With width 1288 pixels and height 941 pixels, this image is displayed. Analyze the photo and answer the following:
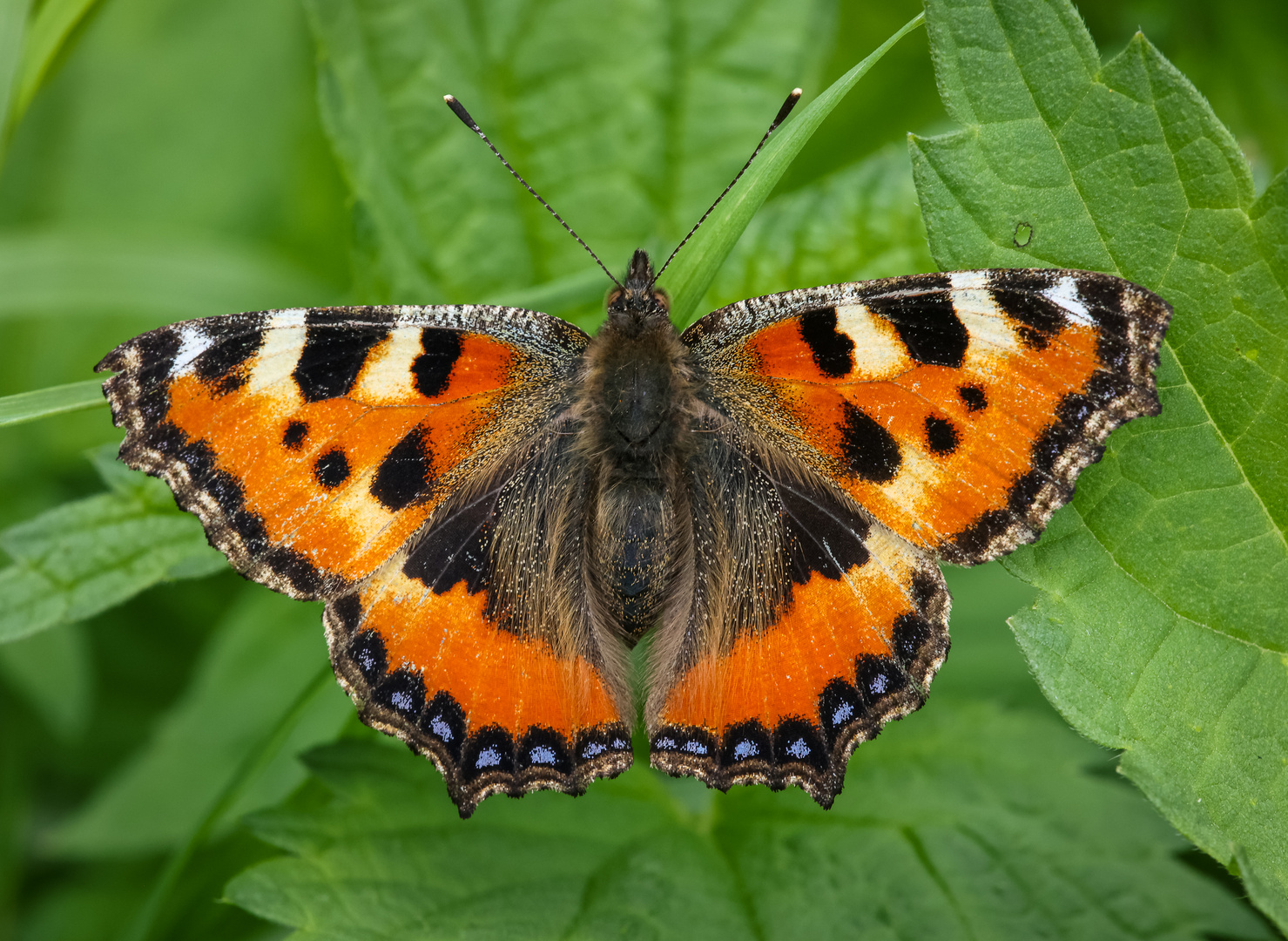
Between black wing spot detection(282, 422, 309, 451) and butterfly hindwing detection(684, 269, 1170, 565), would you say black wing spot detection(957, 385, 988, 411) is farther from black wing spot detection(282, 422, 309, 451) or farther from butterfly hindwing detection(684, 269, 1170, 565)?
black wing spot detection(282, 422, 309, 451)

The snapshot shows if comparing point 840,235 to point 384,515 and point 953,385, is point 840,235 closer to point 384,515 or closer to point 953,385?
point 953,385

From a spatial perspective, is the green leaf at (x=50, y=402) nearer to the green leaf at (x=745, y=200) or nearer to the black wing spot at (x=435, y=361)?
the black wing spot at (x=435, y=361)

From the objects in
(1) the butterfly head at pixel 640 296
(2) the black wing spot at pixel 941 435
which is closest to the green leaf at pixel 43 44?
(1) the butterfly head at pixel 640 296

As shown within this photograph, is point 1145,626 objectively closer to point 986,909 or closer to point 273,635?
point 986,909

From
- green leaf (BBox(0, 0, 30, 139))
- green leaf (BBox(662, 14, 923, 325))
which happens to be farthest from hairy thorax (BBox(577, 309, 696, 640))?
green leaf (BBox(0, 0, 30, 139))

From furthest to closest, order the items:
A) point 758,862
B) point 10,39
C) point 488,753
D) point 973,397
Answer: point 10,39, point 758,862, point 488,753, point 973,397

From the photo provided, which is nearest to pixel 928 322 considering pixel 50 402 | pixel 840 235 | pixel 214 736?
pixel 840 235

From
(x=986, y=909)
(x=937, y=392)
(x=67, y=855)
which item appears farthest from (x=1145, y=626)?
(x=67, y=855)
